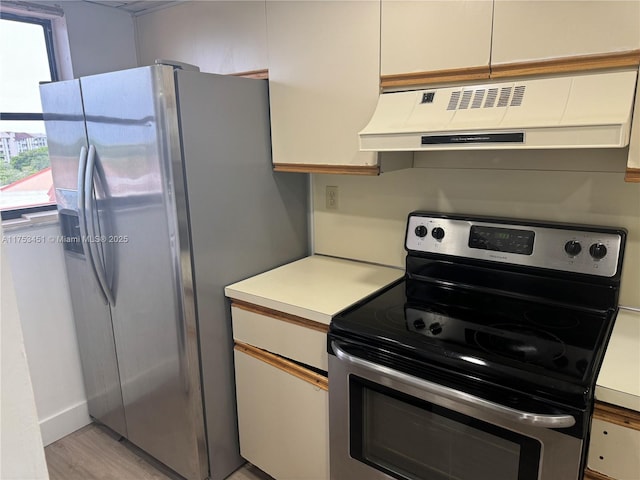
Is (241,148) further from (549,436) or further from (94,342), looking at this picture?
(549,436)

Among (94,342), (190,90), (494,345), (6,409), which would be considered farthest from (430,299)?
(94,342)

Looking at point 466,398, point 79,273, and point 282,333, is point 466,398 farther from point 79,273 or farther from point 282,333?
point 79,273

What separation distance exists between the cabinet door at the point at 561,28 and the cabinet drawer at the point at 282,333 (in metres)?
1.06

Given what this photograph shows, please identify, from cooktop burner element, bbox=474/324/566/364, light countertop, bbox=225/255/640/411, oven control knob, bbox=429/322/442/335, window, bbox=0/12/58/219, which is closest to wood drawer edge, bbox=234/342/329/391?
light countertop, bbox=225/255/640/411

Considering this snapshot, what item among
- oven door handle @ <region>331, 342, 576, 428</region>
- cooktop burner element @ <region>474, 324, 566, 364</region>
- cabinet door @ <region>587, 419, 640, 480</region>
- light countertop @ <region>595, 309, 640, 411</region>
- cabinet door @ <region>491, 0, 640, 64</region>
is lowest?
cabinet door @ <region>587, 419, 640, 480</region>

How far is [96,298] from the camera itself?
213 cm

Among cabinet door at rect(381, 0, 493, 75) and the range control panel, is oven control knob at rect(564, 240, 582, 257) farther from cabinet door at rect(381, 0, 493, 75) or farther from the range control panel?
cabinet door at rect(381, 0, 493, 75)

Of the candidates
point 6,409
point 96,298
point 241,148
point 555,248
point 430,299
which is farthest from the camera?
point 96,298

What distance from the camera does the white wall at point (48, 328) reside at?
2156 mm

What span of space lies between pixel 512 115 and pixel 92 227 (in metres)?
1.68

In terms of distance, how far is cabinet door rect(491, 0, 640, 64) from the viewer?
119cm

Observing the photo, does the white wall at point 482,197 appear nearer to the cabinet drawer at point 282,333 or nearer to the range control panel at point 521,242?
the range control panel at point 521,242

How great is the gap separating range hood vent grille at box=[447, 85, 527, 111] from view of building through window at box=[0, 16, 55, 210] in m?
1.95

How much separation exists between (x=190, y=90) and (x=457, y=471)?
1512mm
